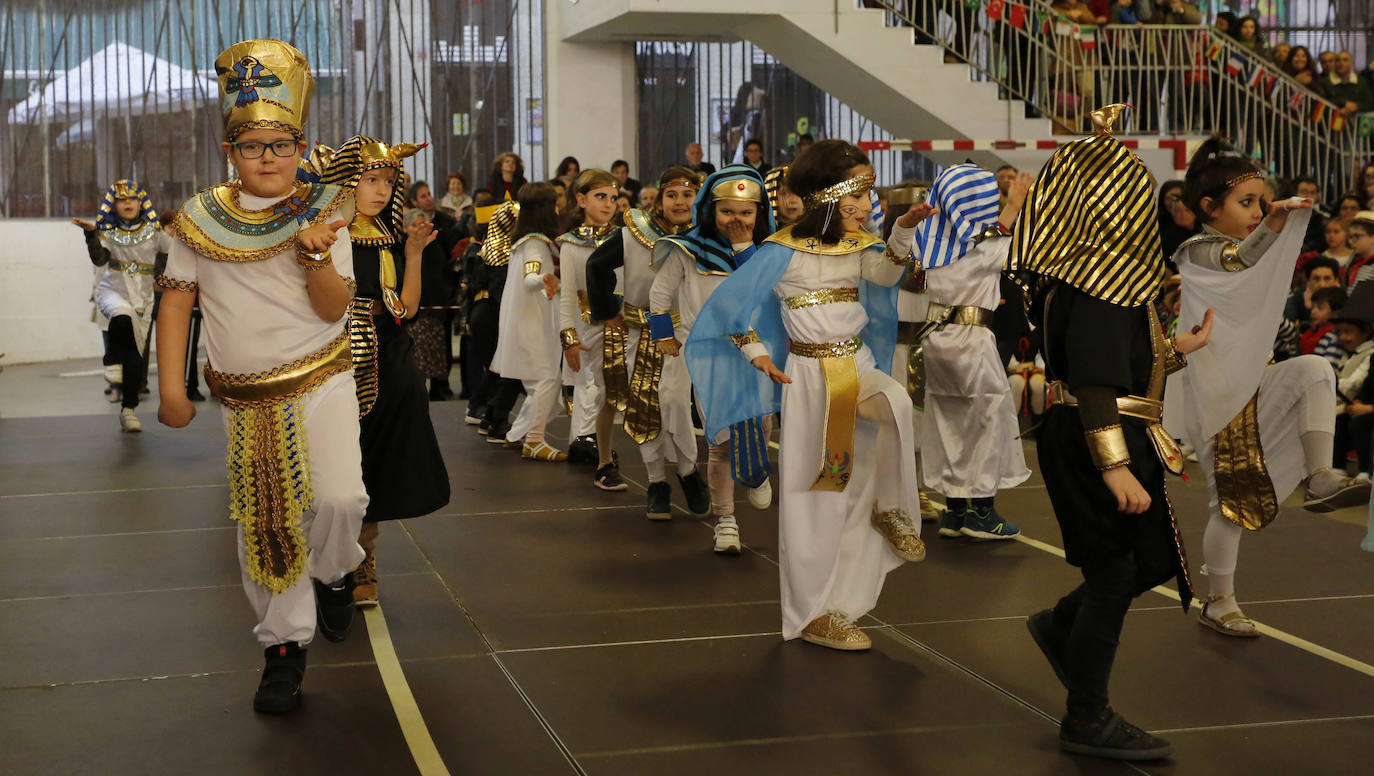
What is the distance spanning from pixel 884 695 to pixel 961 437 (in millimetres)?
2469

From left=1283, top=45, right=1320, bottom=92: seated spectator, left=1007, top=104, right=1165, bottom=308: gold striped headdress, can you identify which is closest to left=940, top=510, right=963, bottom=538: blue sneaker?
left=1007, top=104, right=1165, bottom=308: gold striped headdress

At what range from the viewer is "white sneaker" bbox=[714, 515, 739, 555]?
20.4ft

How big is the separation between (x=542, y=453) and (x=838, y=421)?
449 cm

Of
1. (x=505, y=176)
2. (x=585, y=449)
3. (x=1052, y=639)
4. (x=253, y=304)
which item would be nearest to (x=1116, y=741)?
(x=1052, y=639)

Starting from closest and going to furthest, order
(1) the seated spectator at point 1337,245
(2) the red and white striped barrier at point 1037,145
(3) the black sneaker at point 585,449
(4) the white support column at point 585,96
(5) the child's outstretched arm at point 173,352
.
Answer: (5) the child's outstretched arm at point 173,352 < (3) the black sneaker at point 585,449 < (1) the seated spectator at point 1337,245 < (2) the red and white striped barrier at point 1037,145 < (4) the white support column at point 585,96

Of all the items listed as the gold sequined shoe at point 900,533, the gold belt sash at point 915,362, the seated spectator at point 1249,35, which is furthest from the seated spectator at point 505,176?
the gold sequined shoe at point 900,533

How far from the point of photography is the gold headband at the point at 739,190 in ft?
19.7

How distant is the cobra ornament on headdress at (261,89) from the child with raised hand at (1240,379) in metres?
2.62

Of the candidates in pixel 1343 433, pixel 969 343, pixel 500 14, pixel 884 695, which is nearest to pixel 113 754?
pixel 884 695

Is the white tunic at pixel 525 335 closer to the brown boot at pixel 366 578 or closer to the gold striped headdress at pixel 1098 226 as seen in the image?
the brown boot at pixel 366 578

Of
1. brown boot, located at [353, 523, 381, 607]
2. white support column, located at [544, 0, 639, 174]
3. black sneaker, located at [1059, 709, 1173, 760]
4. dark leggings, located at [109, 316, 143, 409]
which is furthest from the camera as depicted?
white support column, located at [544, 0, 639, 174]

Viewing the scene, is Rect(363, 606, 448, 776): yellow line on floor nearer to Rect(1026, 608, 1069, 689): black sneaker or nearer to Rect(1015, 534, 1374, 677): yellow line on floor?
Rect(1026, 608, 1069, 689): black sneaker

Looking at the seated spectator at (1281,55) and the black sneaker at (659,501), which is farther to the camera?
the seated spectator at (1281,55)

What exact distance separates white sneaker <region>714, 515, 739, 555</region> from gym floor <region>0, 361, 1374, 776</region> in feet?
0.39
